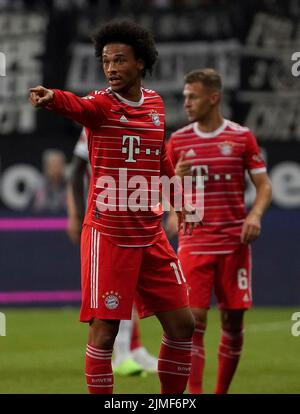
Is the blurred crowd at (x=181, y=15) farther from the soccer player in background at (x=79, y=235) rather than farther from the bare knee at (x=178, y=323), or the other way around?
the bare knee at (x=178, y=323)

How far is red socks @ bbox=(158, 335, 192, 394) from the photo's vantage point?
7352mm

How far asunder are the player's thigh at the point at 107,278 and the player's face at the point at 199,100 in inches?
89.9

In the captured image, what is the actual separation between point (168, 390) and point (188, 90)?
271 centimetres

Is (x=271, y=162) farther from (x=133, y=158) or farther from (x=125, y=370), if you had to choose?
(x=133, y=158)

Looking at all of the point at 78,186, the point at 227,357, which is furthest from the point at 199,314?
the point at 78,186

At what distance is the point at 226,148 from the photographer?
29.7 ft

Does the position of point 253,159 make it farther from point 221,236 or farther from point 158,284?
point 158,284

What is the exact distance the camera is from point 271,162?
1714cm

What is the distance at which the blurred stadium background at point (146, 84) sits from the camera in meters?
16.4

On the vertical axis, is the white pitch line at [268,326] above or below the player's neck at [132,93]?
below

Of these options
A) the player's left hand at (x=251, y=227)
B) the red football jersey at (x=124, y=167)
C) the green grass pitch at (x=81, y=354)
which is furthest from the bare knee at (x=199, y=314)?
the red football jersey at (x=124, y=167)

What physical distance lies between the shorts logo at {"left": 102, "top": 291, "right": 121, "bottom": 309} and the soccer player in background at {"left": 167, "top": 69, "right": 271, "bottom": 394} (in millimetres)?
1929

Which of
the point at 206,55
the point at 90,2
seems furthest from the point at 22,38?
the point at 206,55

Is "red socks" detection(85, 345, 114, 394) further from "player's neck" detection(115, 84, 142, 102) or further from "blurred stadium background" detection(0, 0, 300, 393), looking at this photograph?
"blurred stadium background" detection(0, 0, 300, 393)
